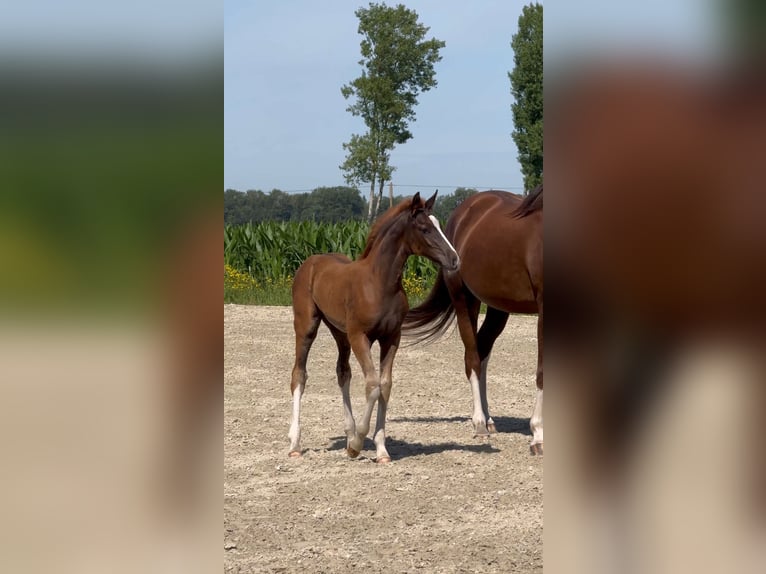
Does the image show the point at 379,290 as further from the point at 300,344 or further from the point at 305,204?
the point at 305,204

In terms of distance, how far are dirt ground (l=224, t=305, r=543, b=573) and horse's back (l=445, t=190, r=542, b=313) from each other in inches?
43.2

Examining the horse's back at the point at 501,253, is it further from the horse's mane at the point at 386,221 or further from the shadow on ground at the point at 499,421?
the shadow on ground at the point at 499,421

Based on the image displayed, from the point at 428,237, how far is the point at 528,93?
132 ft

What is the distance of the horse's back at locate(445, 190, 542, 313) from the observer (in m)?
6.24

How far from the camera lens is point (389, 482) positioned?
5.60m

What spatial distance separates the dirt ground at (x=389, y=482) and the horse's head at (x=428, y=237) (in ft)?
4.45

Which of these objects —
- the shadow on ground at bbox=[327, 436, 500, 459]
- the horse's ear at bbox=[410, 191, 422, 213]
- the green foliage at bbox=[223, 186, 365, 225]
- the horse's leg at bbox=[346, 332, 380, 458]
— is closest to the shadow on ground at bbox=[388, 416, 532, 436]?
the shadow on ground at bbox=[327, 436, 500, 459]

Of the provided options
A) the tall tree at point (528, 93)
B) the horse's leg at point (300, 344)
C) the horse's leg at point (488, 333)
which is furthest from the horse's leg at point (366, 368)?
the tall tree at point (528, 93)

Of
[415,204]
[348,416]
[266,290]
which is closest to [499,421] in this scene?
[348,416]

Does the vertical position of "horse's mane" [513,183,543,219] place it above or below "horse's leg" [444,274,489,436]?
above

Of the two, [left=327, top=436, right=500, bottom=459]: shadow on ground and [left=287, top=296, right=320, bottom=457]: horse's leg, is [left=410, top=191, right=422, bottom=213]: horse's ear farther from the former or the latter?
[left=327, top=436, right=500, bottom=459]: shadow on ground

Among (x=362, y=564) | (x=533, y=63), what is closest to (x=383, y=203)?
(x=533, y=63)
